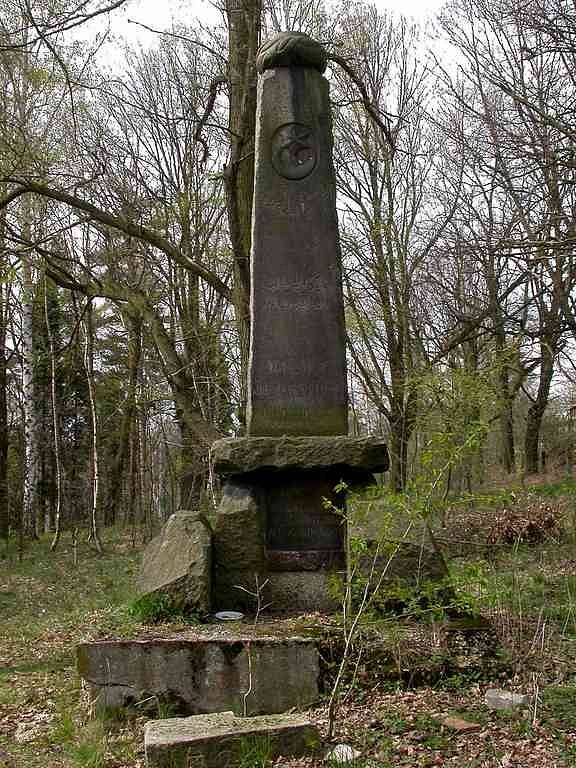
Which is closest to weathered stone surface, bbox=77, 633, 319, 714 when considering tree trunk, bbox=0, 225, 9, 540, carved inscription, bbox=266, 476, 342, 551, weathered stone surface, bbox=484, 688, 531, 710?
weathered stone surface, bbox=484, 688, 531, 710

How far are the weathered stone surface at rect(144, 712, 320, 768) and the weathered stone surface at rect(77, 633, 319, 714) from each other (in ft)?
2.47

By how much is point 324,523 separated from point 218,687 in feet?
5.83

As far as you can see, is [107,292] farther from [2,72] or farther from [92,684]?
[92,684]

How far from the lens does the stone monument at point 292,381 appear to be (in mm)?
5711

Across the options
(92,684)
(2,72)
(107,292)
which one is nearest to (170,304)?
(107,292)

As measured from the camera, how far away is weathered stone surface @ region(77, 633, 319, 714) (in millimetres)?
4449

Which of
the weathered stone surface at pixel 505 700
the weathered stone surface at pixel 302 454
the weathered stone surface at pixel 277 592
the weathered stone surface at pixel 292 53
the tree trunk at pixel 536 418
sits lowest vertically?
the weathered stone surface at pixel 505 700

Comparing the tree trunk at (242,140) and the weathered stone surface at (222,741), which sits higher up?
the tree trunk at (242,140)

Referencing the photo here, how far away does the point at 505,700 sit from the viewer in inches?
164

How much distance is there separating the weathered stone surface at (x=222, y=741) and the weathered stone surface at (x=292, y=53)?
16.4ft

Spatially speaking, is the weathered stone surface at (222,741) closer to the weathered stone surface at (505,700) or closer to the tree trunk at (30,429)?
the weathered stone surface at (505,700)

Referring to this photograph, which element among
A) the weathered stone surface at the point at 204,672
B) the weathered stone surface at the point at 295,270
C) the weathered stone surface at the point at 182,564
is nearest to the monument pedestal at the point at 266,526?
the weathered stone surface at the point at 182,564

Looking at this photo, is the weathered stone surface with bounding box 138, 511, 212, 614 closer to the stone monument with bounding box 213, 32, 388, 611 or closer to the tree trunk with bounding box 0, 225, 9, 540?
the stone monument with bounding box 213, 32, 388, 611

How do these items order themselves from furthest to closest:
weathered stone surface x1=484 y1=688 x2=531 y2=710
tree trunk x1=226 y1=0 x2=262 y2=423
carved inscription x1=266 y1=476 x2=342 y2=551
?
1. tree trunk x1=226 y1=0 x2=262 y2=423
2. carved inscription x1=266 y1=476 x2=342 y2=551
3. weathered stone surface x1=484 y1=688 x2=531 y2=710
